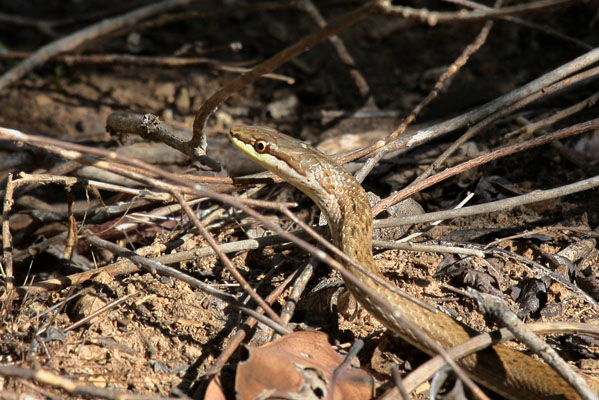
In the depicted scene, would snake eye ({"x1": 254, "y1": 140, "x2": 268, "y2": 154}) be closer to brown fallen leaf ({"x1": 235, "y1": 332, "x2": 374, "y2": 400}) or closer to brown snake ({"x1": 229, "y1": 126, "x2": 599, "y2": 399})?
brown snake ({"x1": 229, "y1": 126, "x2": 599, "y2": 399})

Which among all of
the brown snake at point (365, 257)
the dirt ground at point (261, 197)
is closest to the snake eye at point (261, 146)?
the brown snake at point (365, 257)

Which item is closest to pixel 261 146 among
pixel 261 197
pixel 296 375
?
pixel 261 197

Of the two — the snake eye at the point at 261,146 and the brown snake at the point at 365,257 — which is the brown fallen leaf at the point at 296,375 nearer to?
the brown snake at the point at 365,257

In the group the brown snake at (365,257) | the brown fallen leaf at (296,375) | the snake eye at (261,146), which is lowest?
the brown fallen leaf at (296,375)

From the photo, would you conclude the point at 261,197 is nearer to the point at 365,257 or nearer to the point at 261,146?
the point at 261,146

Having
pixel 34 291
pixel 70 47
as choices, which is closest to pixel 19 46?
pixel 70 47

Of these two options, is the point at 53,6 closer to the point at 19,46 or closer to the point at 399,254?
the point at 19,46

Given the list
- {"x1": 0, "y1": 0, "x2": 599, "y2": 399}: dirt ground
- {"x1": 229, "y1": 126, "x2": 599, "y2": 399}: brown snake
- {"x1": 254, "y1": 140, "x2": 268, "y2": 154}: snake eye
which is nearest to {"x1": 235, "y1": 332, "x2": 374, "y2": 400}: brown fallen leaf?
{"x1": 0, "y1": 0, "x2": 599, "y2": 399}: dirt ground
